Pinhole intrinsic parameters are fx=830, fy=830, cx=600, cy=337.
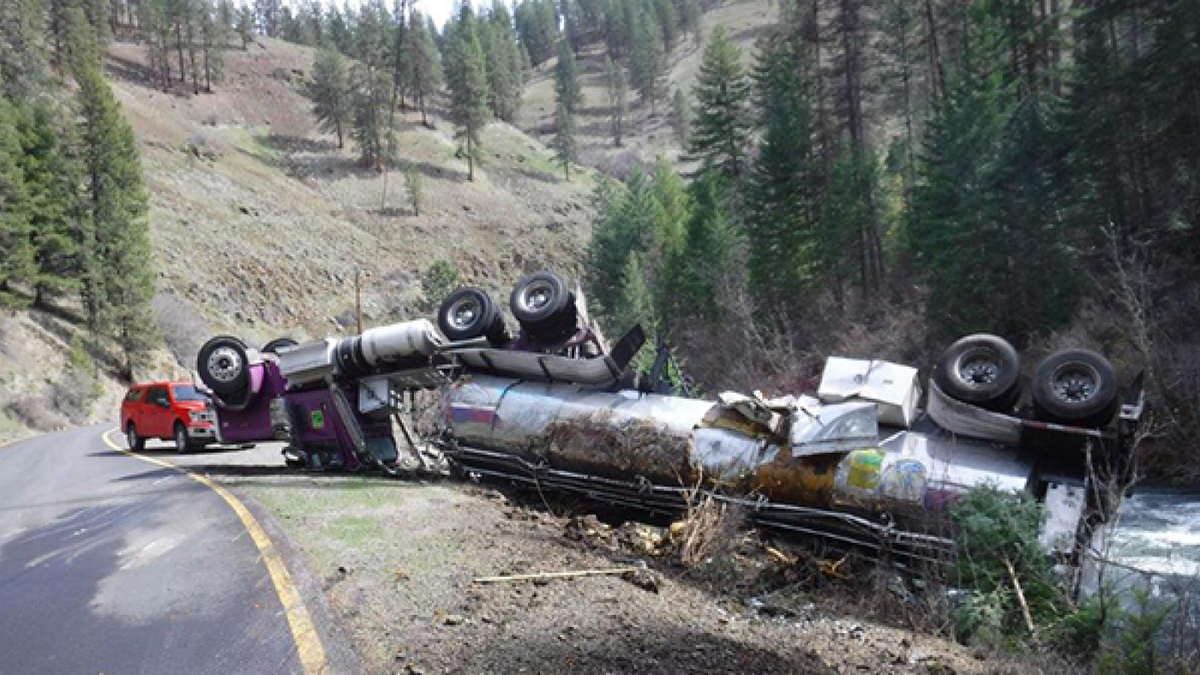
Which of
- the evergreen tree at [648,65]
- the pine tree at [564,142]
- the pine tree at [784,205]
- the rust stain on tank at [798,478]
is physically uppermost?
the evergreen tree at [648,65]

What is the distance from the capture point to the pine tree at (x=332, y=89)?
75.4 meters

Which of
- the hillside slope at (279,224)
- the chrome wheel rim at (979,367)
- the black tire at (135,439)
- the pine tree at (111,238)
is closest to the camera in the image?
the chrome wheel rim at (979,367)

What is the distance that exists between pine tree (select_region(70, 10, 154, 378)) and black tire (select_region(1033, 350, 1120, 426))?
4233cm

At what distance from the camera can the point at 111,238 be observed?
41.4 meters

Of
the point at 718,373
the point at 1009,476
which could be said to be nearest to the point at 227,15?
the point at 718,373

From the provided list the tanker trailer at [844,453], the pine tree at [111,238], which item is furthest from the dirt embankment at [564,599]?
the pine tree at [111,238]

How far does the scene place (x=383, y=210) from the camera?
70.6 meters

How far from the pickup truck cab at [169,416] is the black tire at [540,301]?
29.4ft

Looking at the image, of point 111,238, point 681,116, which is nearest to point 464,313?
point 111,238

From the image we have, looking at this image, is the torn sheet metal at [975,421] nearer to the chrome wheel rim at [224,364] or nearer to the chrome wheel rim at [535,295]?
the chrome wheel rim at [535,295]

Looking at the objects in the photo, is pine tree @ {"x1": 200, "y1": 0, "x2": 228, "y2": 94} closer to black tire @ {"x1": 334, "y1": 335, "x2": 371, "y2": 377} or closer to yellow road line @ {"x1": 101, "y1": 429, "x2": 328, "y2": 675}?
black tire @ {"x1": 334, "y1": 335, "x2": 371, "y2": 377}

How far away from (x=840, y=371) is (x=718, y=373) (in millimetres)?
24220

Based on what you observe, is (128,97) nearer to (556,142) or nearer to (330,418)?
(556,142)

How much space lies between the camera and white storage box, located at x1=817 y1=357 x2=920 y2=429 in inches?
356
